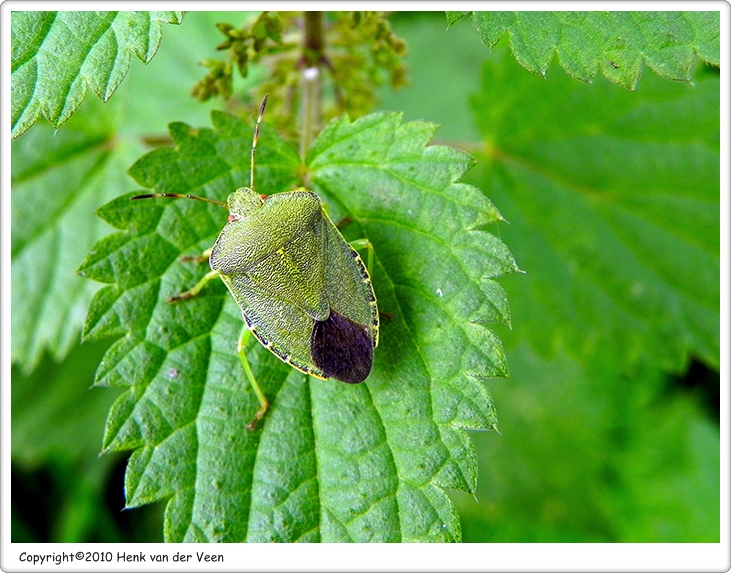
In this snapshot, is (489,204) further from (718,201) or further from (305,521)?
(718,201)

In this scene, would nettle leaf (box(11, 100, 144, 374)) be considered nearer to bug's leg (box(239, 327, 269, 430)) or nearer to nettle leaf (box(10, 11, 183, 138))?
nettle leaf (box(10, 11, 183, 138))

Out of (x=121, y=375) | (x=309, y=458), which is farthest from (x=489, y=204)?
(x=121, y=375)

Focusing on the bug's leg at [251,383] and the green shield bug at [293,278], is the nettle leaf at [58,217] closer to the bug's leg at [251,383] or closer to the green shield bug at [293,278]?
the green shield bug at [293,278]

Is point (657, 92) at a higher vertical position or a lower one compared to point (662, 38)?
lower

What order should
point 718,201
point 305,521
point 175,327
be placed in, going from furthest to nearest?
point 718,201
point 175,327
point 305,521

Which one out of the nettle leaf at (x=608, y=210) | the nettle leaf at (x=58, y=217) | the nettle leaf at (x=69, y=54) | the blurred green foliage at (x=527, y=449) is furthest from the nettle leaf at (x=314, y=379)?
the blurred green foliage at (x=527, y=449)

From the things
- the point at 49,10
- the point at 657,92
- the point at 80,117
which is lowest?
the point at 657,92

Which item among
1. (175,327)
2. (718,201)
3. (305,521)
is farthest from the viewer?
(718,201)
